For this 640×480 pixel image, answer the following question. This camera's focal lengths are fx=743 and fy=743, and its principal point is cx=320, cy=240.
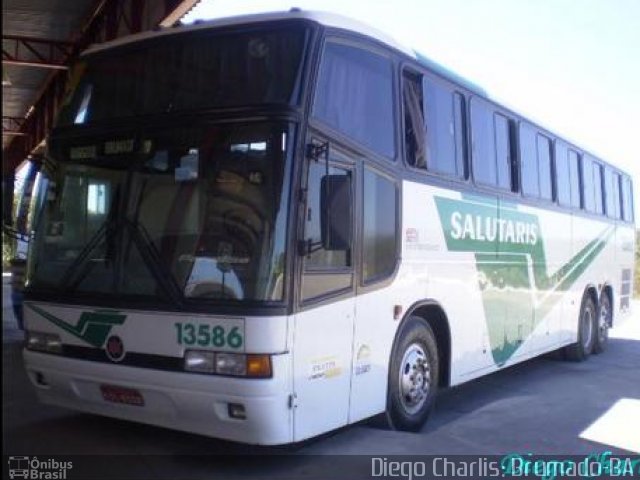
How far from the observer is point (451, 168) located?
711cm

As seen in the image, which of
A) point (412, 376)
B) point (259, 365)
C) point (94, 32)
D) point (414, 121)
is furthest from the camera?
point (94, 32)

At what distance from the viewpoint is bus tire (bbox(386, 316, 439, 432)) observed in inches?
238

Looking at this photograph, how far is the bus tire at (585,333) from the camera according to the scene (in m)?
11.3

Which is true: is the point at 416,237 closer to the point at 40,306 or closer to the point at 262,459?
the point at 262,459

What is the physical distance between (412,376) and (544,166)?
15.0ft

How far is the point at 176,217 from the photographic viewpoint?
4906 millimetres

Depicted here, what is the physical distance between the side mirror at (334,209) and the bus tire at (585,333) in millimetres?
7343

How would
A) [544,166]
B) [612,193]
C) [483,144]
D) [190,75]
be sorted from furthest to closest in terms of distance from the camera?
[612,193] → [544,166] → [483,144] → [190,75]

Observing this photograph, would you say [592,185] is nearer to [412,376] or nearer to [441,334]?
[441,334]

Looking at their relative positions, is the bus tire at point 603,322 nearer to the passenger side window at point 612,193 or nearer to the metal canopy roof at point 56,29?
the passenger side window at point 612,193

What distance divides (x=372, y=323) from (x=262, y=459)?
1.28 meters

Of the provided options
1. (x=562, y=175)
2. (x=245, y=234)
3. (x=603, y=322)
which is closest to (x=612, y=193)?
(x=603, y=322)

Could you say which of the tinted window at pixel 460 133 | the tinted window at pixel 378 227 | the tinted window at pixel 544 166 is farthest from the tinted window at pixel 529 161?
the tinted window at pixel 378 227

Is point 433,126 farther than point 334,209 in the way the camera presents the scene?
Yes
